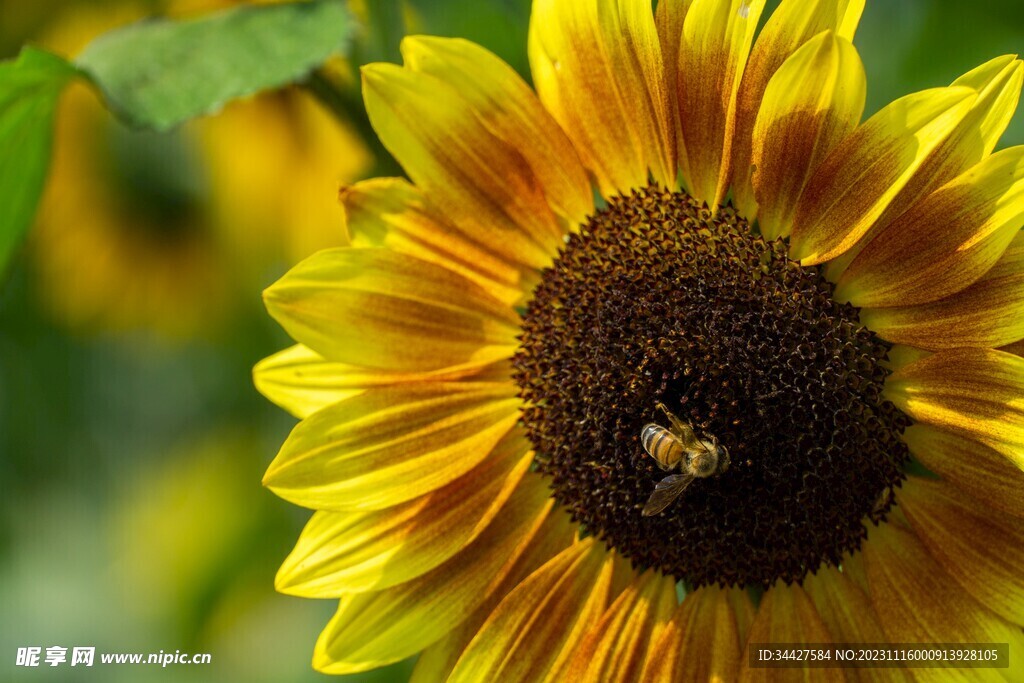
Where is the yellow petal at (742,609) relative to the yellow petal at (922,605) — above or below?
above

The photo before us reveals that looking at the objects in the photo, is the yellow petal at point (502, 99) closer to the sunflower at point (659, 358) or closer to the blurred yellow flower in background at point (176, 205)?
the sunflower at point (659, 358)

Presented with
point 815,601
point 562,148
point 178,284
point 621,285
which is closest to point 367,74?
point 562,148

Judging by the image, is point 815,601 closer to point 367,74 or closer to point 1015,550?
point 1015,550

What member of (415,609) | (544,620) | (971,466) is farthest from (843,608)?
(415,609)

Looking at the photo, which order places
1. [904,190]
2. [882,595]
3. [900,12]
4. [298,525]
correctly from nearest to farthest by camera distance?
[904,190], [882,595], [900,12], [298,525]

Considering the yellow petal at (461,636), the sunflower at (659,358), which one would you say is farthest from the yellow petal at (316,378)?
the yellow petal at (461,636)

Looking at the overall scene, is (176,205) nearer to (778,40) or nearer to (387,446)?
(387,446)

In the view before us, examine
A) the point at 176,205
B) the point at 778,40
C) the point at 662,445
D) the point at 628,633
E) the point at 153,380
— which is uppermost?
the point at 176,205
